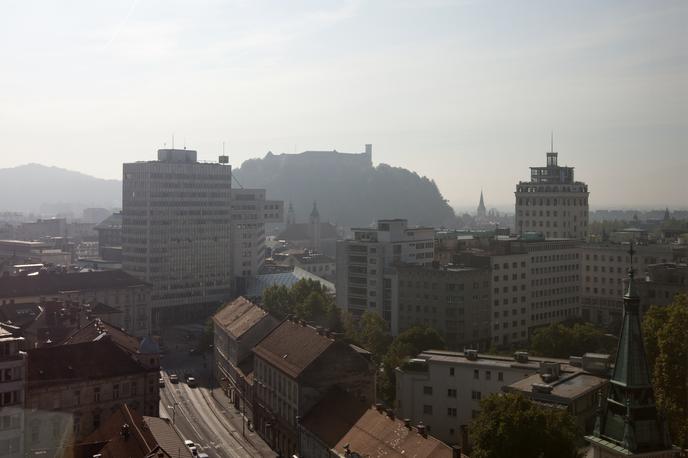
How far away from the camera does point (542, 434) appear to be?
30109 millimetres

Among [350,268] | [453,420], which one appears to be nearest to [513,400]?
[453,420]

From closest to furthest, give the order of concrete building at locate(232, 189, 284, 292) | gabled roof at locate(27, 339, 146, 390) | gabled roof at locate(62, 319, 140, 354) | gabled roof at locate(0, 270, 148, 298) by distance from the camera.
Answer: gabled roof at locate(27, 339, 146, 390)
gabled roof at locate(62, 319, 140, 354)
gabled roof at locate(0, 270, 148, 298)
concrete building at locate(232, 189, 284, 292)

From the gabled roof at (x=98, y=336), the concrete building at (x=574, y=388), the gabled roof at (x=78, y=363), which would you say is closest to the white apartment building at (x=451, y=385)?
the concrete building at (x=574, y=388)

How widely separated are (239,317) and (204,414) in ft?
35.6

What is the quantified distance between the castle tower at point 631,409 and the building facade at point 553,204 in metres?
89.7

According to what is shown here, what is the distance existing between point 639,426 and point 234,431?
113 ft

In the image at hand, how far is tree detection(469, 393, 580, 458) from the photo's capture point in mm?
30078

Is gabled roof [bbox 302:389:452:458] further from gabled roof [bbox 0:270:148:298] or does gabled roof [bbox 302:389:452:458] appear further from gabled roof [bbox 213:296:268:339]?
gabled roof [bbox 0:270:148:298]

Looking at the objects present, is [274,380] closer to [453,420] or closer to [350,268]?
[453,420]

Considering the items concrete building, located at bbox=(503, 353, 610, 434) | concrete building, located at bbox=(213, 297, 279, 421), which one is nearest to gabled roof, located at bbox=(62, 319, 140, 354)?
concrete building, located at bbox=(213, 297, 279, 421)

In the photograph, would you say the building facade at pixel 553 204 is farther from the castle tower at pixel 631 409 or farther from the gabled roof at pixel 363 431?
the castle tower at pixel 631 409

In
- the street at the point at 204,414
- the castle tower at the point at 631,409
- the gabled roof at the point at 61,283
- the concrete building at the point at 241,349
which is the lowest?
the street at the point at 204,414

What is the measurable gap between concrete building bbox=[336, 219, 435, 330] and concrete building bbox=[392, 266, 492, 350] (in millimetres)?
2530

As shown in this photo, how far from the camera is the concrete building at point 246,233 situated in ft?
366
